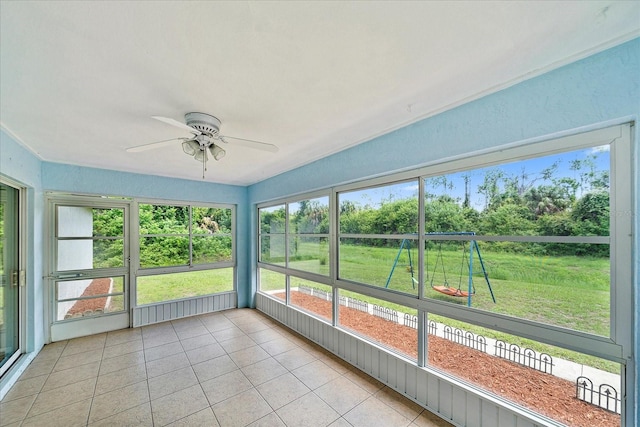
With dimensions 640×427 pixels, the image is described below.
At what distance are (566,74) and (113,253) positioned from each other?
5.52m

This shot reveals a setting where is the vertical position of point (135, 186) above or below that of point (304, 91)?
below

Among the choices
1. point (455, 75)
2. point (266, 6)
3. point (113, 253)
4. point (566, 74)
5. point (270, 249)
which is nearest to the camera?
point (266, 6)

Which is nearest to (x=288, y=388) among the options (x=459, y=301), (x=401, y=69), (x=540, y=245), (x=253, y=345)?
(x=253, y=345)

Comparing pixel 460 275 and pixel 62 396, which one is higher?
pixel 460 275

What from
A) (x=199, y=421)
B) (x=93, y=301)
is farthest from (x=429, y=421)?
(x=93, y=301)

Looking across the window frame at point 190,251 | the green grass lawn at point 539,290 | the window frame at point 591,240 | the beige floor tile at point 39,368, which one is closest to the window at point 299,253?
the window frame at point 190,251

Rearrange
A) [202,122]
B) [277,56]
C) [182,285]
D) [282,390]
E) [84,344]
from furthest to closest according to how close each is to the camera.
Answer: [182,285] → [84,344] → [282,390] → [202,122] → [277,56]

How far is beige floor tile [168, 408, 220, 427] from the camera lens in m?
2.00

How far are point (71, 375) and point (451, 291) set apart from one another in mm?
3937

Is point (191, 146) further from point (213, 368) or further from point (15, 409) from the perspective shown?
point (15, 409)

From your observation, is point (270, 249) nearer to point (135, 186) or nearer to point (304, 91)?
point (135, 186)

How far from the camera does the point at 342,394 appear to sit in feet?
7.72

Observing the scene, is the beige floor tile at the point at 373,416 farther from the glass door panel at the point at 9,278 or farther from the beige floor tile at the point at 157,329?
the glass door panel at the point at 9,278

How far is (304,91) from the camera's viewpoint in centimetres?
172
